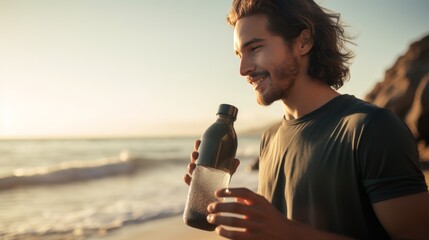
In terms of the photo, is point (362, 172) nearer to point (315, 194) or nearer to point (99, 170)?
point (315, 194)

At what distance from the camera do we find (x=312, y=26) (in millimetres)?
2781

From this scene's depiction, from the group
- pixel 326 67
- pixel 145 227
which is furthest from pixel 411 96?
pixel 326 67

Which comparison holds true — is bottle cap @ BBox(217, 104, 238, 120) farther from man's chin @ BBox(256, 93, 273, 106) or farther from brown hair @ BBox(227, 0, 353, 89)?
brown hair @ BBox(227, 0, 353, 89)

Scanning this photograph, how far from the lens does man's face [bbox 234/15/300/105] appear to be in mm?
2404

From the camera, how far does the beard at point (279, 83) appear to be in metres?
2.42

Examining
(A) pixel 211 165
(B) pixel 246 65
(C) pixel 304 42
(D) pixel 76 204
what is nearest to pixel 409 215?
(A) pixel 211 165

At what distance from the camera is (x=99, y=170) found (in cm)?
1770

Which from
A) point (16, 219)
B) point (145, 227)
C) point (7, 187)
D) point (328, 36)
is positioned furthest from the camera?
point (7, 187)

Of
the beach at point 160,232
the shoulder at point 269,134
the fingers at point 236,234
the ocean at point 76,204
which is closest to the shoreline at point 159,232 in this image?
the beach at point 160,232

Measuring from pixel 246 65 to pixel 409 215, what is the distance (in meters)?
1.11

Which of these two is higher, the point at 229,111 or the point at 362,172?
the point at 229,111

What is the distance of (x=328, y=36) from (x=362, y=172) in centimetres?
127

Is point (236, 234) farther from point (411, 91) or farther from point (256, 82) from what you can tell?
point (411, 91)

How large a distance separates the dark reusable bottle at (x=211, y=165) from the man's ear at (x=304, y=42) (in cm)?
74
